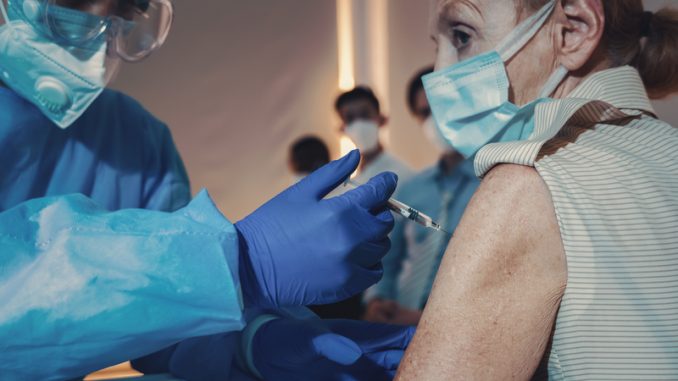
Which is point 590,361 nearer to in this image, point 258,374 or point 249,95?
point 258,374

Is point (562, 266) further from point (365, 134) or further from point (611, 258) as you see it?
point (365, 134)

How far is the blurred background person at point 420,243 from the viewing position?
3.06m

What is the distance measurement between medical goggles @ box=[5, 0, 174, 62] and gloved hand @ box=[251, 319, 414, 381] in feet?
2.40

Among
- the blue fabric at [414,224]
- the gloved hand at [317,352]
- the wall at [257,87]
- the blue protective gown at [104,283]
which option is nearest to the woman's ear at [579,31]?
the gloved hand at [317,352]

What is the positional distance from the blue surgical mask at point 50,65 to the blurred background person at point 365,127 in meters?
2.52


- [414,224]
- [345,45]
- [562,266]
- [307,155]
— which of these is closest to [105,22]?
[562,266]

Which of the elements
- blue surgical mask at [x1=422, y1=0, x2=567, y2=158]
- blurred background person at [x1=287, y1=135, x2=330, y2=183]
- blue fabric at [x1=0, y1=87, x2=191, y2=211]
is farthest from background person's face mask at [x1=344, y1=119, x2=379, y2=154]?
blue surgical mask at [x1=422, y1=0, x2=567, y2=158]

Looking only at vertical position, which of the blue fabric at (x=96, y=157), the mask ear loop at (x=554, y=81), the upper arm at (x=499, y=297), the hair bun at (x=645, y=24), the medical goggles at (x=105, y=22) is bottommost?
the upper arm at (x=499, y=297)

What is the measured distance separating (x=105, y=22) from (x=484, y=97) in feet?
2.73

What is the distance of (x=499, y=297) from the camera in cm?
98

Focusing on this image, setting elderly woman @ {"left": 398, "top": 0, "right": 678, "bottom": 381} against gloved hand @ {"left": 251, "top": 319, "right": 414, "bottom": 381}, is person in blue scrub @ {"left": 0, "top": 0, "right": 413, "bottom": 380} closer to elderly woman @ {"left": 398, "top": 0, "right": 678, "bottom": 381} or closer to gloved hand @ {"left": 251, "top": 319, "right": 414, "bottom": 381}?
gloved hand @ {"left": 251, "top": 319, "right": 414, "bottom": 381}

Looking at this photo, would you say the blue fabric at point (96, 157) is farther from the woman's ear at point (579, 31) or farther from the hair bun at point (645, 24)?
the hair bun at point (645, 24)

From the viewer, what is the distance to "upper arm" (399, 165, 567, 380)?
971 millimetres

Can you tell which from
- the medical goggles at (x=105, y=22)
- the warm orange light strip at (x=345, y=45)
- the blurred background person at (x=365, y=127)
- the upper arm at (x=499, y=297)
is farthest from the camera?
the warm orange light strip at (x=345, y=45)
